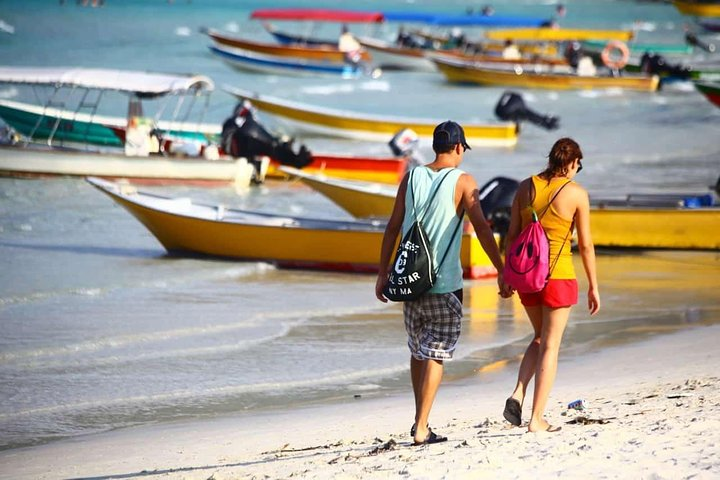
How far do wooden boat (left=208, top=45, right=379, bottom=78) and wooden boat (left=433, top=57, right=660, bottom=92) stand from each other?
3.96 m

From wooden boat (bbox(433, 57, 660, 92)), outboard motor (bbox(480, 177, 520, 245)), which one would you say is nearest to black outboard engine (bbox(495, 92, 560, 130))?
wooden boat (bbox(433, 57, 660, 92))

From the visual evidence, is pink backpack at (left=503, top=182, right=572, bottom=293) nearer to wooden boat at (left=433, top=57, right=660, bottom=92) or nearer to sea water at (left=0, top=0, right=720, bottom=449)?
sea water at (left=0, top=0, right=720, bottom=449)

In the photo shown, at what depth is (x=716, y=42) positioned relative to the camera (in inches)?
2557

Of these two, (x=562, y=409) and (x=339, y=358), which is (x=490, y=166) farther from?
(x=562, y=409)

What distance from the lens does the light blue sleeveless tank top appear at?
222 inches

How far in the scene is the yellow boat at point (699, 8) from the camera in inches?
2938

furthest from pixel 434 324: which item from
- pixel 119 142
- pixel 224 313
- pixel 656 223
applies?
pixel 119 142

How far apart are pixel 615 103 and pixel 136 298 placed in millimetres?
25557

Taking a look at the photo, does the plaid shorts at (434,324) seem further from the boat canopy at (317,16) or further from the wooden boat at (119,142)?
the boat canopy at (317,16)

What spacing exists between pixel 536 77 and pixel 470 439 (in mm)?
31471

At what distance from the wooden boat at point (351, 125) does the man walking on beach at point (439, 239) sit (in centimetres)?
1984

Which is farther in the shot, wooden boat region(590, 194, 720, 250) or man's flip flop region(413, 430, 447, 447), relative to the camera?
wooden boat region(590, 194, 720, 250)

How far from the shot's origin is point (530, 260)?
5668 mm

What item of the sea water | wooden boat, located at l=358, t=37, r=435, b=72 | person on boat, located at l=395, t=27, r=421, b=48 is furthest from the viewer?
person on boat, located at l=395, t=27, r=421, b=48
